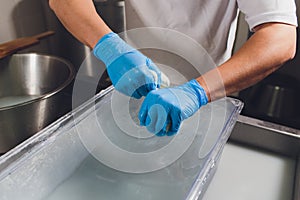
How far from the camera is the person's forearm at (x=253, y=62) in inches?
26.7

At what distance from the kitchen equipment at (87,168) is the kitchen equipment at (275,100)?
92 cm

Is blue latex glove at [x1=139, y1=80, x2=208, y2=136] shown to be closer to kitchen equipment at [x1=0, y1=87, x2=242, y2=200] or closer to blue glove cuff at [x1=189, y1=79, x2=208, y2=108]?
blue glove cuff at [x1=189, y1=79, x2=208, y2=108]

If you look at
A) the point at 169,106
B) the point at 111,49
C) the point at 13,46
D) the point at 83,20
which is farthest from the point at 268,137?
the point at 13,46

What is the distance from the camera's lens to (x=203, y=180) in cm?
58

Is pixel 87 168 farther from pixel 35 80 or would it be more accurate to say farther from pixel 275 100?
pixel 275 100

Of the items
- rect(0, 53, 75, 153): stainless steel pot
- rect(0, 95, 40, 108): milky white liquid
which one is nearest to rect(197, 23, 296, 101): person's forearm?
rect(0, 53, 75, 153): stainless steel pot

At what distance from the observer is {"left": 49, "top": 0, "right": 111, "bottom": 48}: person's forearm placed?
0.80 meters

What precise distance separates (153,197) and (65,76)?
1.90ft

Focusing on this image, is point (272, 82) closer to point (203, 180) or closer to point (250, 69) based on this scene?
point (250, 69)

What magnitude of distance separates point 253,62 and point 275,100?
0.99 meters

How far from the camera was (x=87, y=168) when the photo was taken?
702 millimetres

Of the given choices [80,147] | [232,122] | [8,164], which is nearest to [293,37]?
[232,122]

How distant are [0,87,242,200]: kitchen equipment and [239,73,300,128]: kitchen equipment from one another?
3.00ft

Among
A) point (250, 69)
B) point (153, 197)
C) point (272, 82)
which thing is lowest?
point (272, 82)
